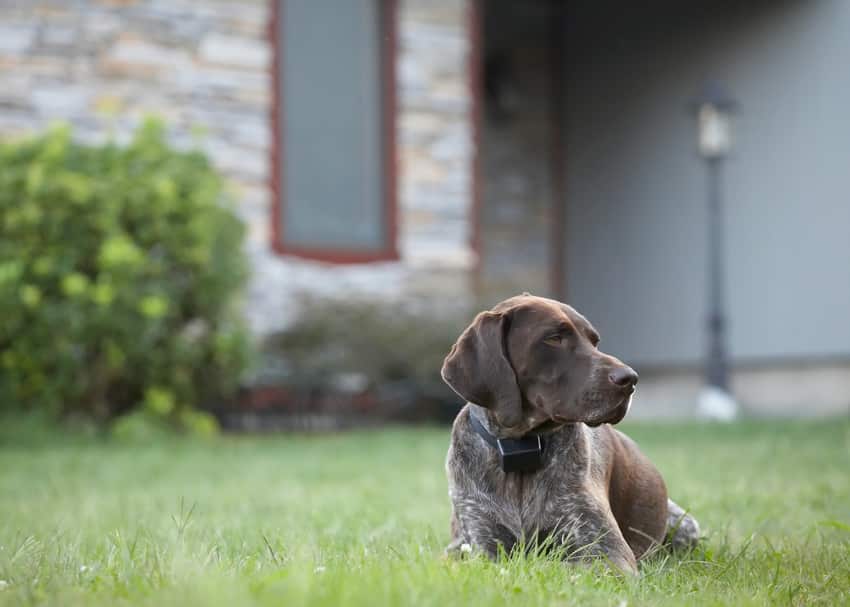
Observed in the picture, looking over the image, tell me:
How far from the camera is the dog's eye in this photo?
3.62 m

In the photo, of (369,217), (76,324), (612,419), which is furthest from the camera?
(369,217)

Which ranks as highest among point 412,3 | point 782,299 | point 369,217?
point 412,3

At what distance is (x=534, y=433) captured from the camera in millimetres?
3691

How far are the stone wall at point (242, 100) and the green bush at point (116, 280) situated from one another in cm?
74

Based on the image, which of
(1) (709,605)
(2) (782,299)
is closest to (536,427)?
(1) (709,605)

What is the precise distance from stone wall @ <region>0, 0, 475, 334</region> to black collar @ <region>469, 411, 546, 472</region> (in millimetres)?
6650

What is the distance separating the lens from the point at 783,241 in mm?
12070

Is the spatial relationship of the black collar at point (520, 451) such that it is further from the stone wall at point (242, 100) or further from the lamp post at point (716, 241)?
the lamp post at point (716, 241)

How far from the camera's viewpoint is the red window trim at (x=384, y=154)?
10.6 m

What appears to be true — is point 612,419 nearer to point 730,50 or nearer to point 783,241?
point 783,241

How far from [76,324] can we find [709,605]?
6.72 m

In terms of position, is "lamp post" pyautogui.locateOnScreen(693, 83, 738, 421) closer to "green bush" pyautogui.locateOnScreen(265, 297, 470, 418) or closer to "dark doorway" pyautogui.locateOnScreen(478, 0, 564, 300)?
"green bush" pyautogui.locateOnScreen(265, 297, 470, 418)

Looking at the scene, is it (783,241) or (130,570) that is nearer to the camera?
(130,570)

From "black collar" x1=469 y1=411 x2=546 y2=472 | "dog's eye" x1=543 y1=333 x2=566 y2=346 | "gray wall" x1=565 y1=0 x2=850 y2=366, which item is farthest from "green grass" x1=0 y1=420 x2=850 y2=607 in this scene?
"gray wall" x1=565 y1=0 x2=850 y2=366
